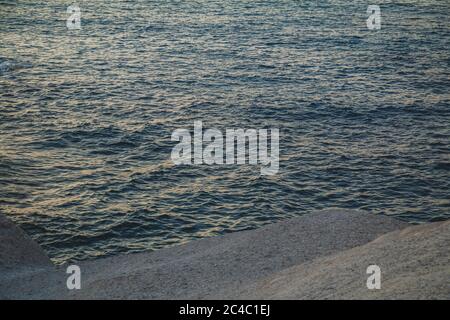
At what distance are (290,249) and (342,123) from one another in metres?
18.1

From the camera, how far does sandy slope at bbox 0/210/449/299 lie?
49.0 feet

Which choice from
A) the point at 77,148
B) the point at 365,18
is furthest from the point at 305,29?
the point at 77,148

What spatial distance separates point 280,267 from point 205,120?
62.5ft

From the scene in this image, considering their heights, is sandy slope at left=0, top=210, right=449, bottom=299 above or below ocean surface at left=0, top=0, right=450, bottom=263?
below

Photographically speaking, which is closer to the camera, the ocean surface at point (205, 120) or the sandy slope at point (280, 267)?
the sandy slope at point (280, 267)

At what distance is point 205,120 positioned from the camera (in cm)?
3600

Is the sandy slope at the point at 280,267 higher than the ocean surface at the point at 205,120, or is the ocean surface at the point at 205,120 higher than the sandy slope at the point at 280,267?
the ocean surface at the point at 205,120

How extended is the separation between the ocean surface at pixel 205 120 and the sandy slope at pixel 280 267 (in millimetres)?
3268

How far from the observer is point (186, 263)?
60.7 feet

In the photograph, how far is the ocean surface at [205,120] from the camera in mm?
25734

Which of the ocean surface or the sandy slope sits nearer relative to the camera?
the sandy slope

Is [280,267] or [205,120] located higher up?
[205,120]

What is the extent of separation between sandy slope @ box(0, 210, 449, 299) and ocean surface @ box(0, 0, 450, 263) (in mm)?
3268

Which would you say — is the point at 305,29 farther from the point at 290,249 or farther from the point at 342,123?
the point at 290,249
